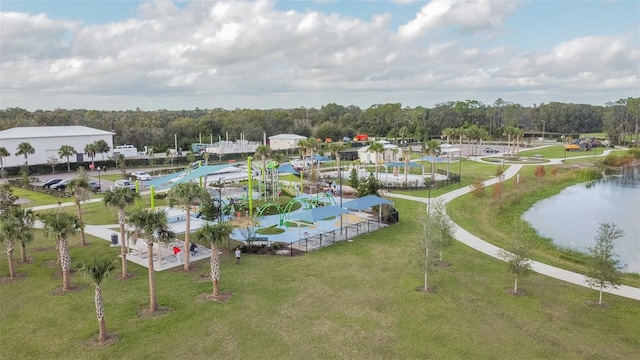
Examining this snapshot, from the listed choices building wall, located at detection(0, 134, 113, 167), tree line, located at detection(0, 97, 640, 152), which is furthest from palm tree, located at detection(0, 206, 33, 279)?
tree line, located at detection(0, 97, 640, 152)

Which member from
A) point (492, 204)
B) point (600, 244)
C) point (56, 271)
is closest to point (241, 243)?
point (56, 271)

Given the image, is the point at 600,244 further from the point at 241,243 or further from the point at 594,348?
the point at 241,243

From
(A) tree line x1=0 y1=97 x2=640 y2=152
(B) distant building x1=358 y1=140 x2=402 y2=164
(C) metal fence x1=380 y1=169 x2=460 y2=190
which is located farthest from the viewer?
(A) tree line x1=0 y1=97 x2=640 y2=152

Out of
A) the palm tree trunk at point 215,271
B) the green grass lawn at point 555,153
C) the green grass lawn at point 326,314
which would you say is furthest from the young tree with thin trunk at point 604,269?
the green grass lawn at point 555,153

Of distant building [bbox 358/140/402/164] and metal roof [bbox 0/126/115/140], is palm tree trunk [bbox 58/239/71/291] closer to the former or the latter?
metal roof [bbox 0/126/115/140]

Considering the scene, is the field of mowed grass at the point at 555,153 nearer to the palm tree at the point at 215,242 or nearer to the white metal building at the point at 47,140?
the white metal building at the point at 47,140

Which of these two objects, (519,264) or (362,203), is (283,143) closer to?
(362,203)
